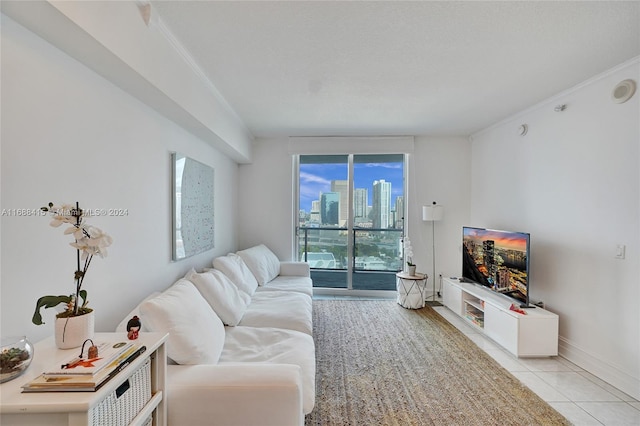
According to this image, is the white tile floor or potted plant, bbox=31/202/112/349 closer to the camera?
potted plant, bbox=31/202/112/349

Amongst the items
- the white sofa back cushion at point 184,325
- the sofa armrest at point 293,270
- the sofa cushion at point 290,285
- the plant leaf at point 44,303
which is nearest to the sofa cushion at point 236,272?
the sofa cushion at point 290,285

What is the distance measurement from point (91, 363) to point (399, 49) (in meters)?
2.36

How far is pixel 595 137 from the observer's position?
2.40 m

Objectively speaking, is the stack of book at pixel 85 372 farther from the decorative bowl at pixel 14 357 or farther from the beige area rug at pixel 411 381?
the beige area rug at pixel 411 381

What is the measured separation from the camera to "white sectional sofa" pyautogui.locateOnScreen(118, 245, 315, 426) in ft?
4.20

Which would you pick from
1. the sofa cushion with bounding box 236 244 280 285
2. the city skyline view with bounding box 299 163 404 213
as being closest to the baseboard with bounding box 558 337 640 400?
the city skyline view with bounding box 299 163 404 213

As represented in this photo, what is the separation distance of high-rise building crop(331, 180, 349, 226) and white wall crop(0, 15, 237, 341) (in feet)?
9.00

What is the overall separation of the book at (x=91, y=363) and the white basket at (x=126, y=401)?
0.10 m

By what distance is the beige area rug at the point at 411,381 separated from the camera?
1.86m

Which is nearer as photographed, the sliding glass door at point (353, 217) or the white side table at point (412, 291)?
the white side table at point (412, 291)

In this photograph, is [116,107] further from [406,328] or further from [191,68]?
[406,328]

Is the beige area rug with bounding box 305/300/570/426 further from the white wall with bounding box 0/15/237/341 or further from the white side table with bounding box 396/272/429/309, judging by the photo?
the white wall with bounding box 0/15/237/341

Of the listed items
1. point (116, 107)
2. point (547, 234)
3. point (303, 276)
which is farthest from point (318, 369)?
point (547, 234)

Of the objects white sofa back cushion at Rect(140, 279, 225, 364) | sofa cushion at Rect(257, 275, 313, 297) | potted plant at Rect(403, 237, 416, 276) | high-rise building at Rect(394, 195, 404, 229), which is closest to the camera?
white sofa back cushion at Rect(140, 279, 225, 364)
